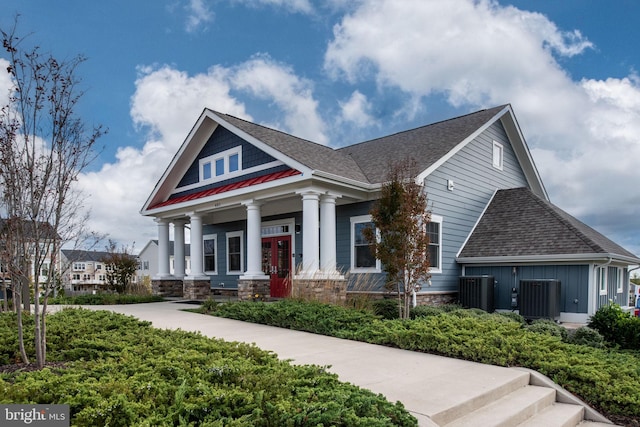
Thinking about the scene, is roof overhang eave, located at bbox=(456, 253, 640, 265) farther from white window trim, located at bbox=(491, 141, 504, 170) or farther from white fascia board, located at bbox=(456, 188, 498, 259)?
white window trim, located at bbox=(491, 141, 504, 170)

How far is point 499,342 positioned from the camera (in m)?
6.98

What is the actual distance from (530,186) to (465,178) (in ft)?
19.0

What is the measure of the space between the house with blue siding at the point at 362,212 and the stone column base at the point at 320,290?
77 millimetres

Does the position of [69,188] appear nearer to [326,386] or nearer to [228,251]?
[326,386]

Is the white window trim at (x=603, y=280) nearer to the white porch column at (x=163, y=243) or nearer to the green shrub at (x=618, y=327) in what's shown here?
the green shrub at (x=618, y=327)

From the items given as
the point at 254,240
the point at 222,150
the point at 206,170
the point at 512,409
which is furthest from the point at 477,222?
the point at 512,409

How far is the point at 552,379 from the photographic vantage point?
19.8 feet

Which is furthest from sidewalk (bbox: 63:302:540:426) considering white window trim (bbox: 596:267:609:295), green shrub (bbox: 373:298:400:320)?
white window trim (bbox: 596:267:609:295)

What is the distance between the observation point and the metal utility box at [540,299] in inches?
454

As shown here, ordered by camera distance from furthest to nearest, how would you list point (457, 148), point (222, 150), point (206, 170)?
1. point (206, 170)
2. point (222, 150)
3. point (457, 148)

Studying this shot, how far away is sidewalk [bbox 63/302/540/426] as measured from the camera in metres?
4.62

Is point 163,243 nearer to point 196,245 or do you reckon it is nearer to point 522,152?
point 196,245

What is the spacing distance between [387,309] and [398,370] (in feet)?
16.8

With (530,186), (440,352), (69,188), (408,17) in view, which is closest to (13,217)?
(69,188)
